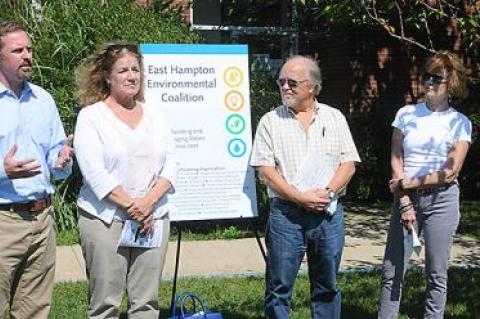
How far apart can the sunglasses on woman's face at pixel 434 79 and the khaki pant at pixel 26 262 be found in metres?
2.55

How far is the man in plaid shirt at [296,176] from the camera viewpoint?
4.69 metres

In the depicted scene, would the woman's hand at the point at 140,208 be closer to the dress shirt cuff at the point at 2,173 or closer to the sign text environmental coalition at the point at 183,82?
the dress shirt cuff at the point at 2,173

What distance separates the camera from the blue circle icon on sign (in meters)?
5.49

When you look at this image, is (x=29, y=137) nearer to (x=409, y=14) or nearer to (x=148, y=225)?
(x=148, y=225)

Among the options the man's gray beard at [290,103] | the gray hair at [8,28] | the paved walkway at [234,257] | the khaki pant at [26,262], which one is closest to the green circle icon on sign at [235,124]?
the man's gray beard at [290,103]

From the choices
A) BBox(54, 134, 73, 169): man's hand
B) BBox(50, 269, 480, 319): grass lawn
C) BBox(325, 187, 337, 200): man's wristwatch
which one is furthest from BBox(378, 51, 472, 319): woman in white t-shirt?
BBox(54, 134, 73, 169): man's hand

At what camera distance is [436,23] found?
1288 cm

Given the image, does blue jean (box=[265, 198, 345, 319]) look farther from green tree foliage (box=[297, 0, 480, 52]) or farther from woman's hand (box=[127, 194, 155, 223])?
green tree foliage (box=[297, 0, 480, 52])

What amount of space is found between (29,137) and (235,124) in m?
1.74

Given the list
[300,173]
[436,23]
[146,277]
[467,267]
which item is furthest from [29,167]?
[436,23]

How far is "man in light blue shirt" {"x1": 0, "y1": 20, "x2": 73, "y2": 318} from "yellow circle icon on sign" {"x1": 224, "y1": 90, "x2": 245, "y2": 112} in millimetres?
1394

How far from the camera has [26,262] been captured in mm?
4305

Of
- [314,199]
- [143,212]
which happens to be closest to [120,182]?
[143,212]

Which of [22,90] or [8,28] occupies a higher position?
[8,28]
